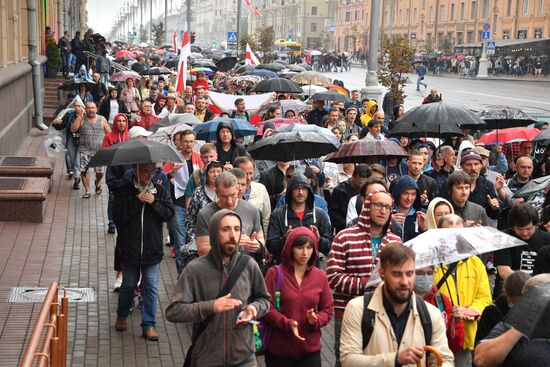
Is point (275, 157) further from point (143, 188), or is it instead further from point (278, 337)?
point (278, 337)

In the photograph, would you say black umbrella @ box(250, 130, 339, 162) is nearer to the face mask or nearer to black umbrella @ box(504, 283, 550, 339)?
the face mask

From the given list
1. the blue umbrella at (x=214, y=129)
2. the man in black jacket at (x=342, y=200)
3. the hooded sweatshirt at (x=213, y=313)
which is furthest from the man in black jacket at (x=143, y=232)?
the blue umbrella at (x=214, y=129)

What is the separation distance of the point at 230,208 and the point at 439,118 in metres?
6.66

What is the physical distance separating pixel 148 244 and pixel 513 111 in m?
8.72

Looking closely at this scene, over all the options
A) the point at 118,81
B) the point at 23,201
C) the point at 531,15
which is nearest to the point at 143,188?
the point at 23,201

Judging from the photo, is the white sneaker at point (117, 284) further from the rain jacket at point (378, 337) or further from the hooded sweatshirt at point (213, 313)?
the rain jacket at point (378, 337)

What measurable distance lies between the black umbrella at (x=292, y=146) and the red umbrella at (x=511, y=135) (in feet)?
12.5

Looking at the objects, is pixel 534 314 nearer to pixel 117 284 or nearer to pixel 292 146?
pixel 117 284

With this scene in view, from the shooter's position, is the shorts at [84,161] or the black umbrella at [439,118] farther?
the shorts at [84,161]

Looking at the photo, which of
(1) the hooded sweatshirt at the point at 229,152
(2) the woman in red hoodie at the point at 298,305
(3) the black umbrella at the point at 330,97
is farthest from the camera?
(3) the black umbrella at the point at 330,97

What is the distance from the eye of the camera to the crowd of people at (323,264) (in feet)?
17.4

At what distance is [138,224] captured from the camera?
870 cm

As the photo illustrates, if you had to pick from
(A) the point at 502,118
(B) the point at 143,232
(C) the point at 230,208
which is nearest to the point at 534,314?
(C) the point at 230,208

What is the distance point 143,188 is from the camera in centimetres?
877
